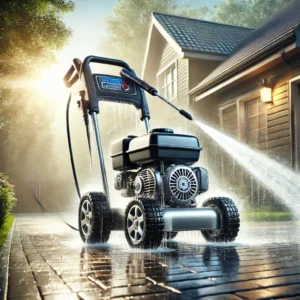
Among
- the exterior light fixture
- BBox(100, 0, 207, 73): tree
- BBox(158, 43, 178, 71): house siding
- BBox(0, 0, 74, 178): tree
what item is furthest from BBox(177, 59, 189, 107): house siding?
BBox(100, 0, 207, 73): tree

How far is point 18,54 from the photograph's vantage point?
45.8 ft

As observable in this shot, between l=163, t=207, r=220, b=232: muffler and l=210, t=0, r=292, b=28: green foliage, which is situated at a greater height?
l=210, t=0, r=292, b=28: green foliage

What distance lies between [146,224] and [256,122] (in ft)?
27.1

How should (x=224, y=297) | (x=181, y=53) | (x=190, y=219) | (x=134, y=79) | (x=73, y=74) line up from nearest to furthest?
1. (x=224, y=297)
2. (x=190, y=219)
3. (x=134, y=79)
4. (x=73, y=74)
5. (x=181, y=53)

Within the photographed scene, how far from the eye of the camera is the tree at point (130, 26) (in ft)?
117

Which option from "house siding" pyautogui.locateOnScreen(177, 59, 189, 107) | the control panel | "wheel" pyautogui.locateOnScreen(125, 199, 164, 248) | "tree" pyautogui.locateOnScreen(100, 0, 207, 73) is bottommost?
"wheel" pyautogui.locateOnScreen(125, 199, 164, 248)

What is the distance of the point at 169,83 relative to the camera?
17.2 metres

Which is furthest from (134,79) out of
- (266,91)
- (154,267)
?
(266,91)

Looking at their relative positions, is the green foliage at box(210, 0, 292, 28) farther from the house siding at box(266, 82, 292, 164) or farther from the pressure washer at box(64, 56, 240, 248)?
the pressure washer at box(64, 56, 240, 248)

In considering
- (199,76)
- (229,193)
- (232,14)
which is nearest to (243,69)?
(229,193)

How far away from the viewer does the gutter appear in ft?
28.5

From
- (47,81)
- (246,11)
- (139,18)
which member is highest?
(139,18)

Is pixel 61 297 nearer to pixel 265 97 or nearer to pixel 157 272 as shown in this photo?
pixel 157 272

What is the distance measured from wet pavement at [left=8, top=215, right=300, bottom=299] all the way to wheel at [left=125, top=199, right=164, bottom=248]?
0.30ft
